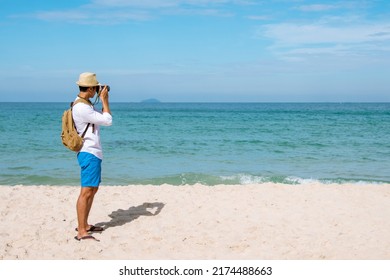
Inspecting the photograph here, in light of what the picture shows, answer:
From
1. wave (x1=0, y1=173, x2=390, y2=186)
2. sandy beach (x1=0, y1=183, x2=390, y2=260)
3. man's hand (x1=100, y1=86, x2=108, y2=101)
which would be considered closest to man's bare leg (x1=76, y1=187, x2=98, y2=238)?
sandy beach (x1=0, y1=183, x2=390, y2=260)

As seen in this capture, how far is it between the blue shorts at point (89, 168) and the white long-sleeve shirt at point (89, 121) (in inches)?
2.4

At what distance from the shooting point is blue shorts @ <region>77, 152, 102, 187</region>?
4.91m

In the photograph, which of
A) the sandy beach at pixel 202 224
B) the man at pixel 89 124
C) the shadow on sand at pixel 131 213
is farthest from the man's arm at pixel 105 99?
the shadow on sand at pixel 131 213

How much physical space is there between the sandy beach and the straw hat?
188 cm

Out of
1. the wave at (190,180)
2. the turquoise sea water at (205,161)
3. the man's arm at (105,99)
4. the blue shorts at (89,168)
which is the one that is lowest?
the wave at (190,180)

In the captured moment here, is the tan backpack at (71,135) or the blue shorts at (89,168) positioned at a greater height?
the tan backpack at (71,135)

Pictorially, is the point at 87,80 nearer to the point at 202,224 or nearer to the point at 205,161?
the point at 202,224

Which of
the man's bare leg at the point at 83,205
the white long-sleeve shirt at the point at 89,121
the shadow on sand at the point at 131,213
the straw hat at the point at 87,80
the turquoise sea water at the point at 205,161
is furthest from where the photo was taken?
the turquoise sea water at the point at 205,161

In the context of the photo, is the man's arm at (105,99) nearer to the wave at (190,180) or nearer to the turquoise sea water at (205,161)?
the wave at (190,180)

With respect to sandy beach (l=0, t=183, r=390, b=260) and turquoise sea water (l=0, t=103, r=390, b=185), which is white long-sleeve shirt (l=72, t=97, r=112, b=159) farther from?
turquoise sea water (l=0, t=103, r=390, b=185)

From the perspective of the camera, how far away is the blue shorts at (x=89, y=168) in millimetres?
4910

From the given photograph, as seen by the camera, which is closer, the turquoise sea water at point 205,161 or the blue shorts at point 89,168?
the blue shorts at point 89,168

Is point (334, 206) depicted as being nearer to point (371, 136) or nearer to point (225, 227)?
point (225, 227)
